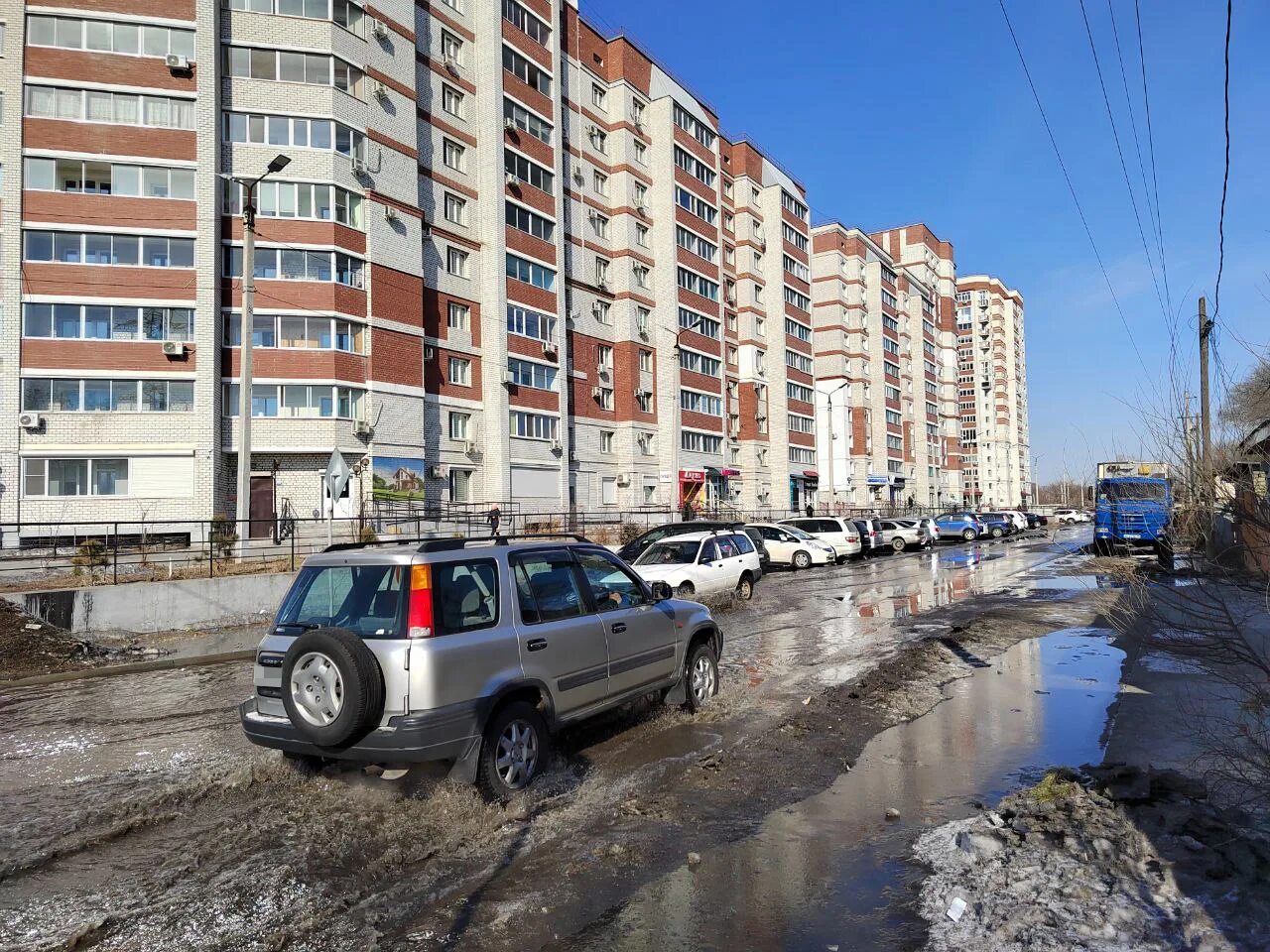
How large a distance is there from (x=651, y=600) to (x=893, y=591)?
48.1 feet

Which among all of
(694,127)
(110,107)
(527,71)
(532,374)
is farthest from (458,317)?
(694,127)

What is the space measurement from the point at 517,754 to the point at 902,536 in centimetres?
3926

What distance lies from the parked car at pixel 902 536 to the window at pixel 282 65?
3124cm

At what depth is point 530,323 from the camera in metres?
42.7

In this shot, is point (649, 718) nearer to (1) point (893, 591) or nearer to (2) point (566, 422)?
(1) point (893, 591)

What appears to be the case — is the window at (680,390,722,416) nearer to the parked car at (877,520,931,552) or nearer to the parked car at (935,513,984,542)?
the parked car at (877,520,931,552)

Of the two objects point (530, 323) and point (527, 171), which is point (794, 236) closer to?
point (527, 171)

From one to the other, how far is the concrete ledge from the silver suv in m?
9.59

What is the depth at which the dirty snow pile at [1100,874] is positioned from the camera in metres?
3.56

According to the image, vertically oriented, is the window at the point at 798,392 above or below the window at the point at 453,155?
below

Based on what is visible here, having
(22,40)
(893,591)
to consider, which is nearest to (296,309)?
(22,40)

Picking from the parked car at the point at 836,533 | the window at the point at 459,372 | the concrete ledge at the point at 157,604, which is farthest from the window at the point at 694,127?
the concrete ledge at the point at 157,604

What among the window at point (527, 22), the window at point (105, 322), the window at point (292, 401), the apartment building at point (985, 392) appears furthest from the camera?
the apartment building at point (985, 392)

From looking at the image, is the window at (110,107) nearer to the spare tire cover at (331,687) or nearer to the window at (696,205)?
the window at (696,205)
